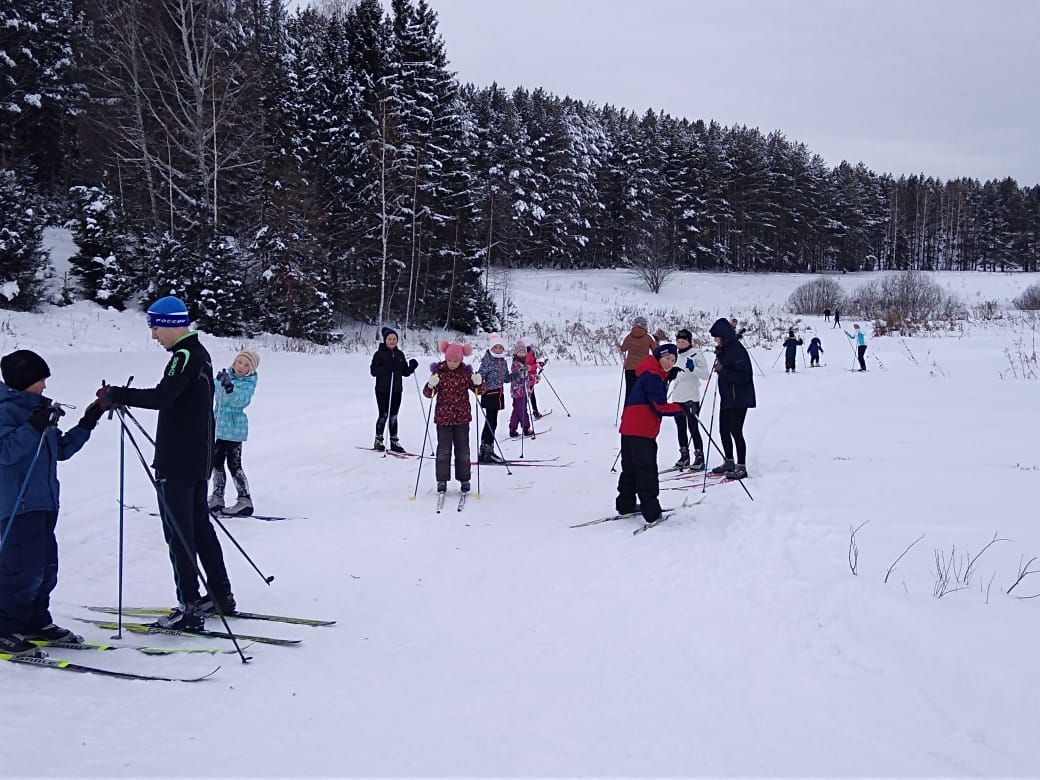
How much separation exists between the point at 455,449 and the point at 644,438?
255cm

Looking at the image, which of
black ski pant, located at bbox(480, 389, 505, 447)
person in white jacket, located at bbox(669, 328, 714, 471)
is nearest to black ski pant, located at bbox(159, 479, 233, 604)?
black ski pant, located at bbox(480, 389, 505, 447)

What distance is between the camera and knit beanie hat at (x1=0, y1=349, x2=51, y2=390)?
13.4ft

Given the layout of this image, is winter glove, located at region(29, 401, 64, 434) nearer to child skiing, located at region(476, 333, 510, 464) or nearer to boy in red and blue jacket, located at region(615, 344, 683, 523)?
boy in red and blue jacket, located at region(615, 344, 683, 523)

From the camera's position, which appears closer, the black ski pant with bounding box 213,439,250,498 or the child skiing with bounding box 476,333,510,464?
the black ski pant with bounding box 213,439,250,498

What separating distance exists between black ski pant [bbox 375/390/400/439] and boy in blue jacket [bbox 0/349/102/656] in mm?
6629

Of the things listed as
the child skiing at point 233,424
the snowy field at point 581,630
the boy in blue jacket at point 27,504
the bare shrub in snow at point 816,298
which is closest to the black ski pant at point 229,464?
the child skiing at point 233,424

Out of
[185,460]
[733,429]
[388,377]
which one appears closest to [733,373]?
[733,429]

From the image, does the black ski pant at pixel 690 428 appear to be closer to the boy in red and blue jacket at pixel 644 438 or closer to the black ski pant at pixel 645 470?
the boy in red and blue jacket at pixel 644 438

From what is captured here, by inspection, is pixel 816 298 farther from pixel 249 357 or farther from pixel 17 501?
pixel 17 501

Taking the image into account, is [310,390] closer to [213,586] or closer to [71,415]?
[71,415]

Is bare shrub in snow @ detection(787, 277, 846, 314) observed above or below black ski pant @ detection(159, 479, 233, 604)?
above

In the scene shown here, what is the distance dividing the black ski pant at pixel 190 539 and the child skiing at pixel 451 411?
387cm

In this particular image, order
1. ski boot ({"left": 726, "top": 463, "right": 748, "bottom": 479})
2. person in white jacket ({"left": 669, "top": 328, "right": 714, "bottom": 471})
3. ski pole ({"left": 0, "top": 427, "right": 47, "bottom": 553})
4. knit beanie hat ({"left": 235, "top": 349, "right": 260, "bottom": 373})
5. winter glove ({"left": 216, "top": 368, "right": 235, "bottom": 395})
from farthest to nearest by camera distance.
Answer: person in white jacket ({"left": 669, "top": 328, "right": 714, "bottom": 471}), ski boot ({"left": 726, "top": 463, "right": 748, "bottom": 479}), knit beanie hat ({"left": 235, "top": 349, "right": 260, "bottom": 373}), winter glove ({"left": 216, "top": 368, "right": 235, "bottom": 395}), ski pole ({"left": 0, "top": 427, "right": 47, "bottom": 553})

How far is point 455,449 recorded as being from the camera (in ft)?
27.8
